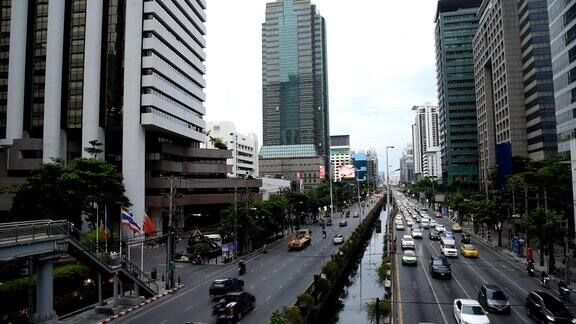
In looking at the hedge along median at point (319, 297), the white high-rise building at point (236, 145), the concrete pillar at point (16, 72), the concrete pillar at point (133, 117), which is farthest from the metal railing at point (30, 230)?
the white high-rise building at point (236, 145)

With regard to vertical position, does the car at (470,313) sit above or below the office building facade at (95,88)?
below

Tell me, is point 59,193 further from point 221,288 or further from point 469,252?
point 469,252

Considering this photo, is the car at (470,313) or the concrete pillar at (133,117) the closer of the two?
the car at (470,313)

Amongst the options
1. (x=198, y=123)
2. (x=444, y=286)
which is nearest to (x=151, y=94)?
(x=198, y=123)

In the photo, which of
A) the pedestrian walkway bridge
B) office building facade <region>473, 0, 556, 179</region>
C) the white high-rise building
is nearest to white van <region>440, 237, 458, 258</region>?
the pedestrian walkway bridge

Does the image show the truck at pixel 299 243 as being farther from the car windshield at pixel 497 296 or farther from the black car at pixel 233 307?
the car windshield at pixel 497 296
